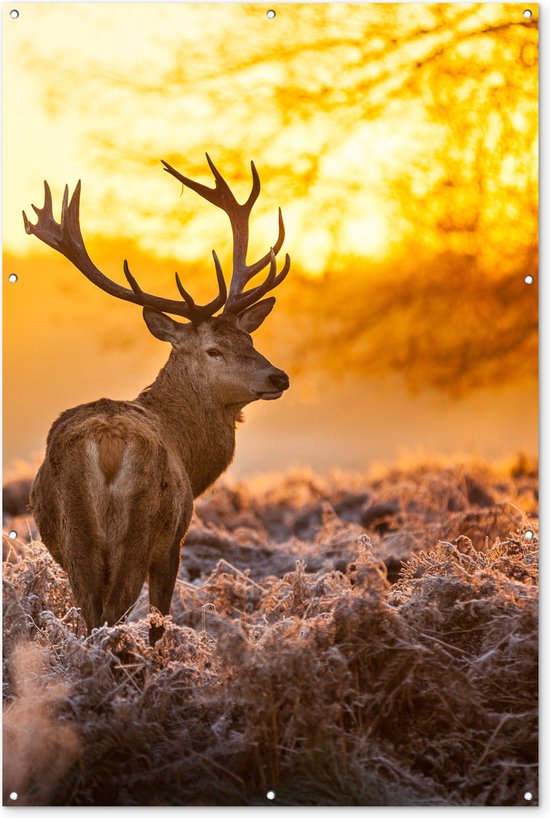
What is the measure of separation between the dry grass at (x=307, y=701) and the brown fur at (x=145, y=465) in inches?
14.0

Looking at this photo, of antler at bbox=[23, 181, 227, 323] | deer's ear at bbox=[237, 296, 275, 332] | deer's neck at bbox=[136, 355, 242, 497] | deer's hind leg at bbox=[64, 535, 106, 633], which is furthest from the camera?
deer's ear at bbox=[237, 296, 275, 332]

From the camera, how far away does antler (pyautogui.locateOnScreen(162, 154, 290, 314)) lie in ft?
25.9

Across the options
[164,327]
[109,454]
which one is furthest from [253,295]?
[109,454]

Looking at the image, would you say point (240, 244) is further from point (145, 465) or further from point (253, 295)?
point (145, 465)

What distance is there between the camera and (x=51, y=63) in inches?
280

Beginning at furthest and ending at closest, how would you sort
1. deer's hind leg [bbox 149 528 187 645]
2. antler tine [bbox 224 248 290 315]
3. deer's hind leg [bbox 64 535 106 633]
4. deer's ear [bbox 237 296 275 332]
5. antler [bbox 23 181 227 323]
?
1. deer's ear [bbox 237 296 275 332]
2. antler tine [bbox 224 248 290 315]
3. antler [bbox 23 181 227 323]
4. deer's hind leg [bbox 149 528 187 645]
5. deer's hind leg [bbox 64 535 106 633]

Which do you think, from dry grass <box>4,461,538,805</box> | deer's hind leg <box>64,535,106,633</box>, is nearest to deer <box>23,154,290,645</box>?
deer's hind leg <box>64,535,106,633</box>

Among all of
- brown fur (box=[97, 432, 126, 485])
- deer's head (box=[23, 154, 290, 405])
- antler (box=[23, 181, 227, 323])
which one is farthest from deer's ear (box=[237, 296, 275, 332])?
brown fur (box=[97, 432, 126, 485])

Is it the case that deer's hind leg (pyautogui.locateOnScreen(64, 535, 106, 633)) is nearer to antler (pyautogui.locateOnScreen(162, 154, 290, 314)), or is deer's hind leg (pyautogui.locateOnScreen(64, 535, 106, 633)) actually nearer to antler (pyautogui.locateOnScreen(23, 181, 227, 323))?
antler (pyautogui.locateOnScreen(23, 181, 227, 323))

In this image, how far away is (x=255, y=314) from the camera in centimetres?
841

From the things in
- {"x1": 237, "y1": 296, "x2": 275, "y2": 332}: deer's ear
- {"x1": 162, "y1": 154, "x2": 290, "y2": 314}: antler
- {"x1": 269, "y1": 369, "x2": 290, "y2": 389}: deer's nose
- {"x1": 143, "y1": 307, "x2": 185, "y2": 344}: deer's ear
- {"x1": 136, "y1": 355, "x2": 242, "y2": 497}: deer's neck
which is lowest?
{"x1": 136, "y1": 355, "x2": 242, "y2": 497}: deer's neck

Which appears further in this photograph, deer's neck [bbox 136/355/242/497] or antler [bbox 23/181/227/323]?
deer's neck [bbox 136/355/242/497]

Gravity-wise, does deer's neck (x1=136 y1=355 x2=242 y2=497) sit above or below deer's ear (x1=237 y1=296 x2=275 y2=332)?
below

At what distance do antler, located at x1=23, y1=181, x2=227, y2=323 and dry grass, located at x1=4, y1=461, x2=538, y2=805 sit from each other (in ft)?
6.09
